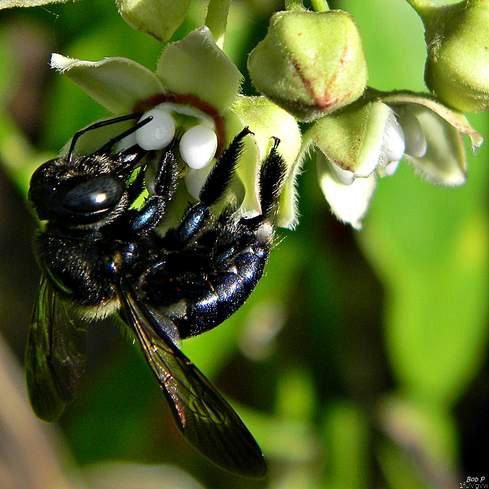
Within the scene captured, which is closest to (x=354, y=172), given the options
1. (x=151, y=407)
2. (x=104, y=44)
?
(x=104, y=44)

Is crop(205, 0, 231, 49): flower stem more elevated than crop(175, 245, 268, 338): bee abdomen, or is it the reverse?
crop(205, 0, 231, 49): flower stem

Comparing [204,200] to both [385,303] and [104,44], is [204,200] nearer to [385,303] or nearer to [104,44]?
[104,44]

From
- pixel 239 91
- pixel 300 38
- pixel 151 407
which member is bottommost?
pixel 151 407

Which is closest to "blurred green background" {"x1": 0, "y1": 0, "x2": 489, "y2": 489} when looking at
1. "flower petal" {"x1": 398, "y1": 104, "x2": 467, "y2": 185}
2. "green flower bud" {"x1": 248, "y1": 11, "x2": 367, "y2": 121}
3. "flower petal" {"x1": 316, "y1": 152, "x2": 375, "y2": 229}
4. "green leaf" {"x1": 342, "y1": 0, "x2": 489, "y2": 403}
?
"green leaf" {"x1": 342, "y1": 0, "x2": 489, "y2": 403}

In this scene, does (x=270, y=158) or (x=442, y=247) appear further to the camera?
(x=442, y=247)

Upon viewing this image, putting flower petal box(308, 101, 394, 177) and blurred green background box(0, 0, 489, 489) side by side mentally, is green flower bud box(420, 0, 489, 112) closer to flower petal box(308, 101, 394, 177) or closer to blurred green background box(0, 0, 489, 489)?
flower petal box(308, 101, 394, 177)

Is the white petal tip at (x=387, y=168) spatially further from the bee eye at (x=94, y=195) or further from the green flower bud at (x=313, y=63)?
the bee eye at (x=94, y=195)
